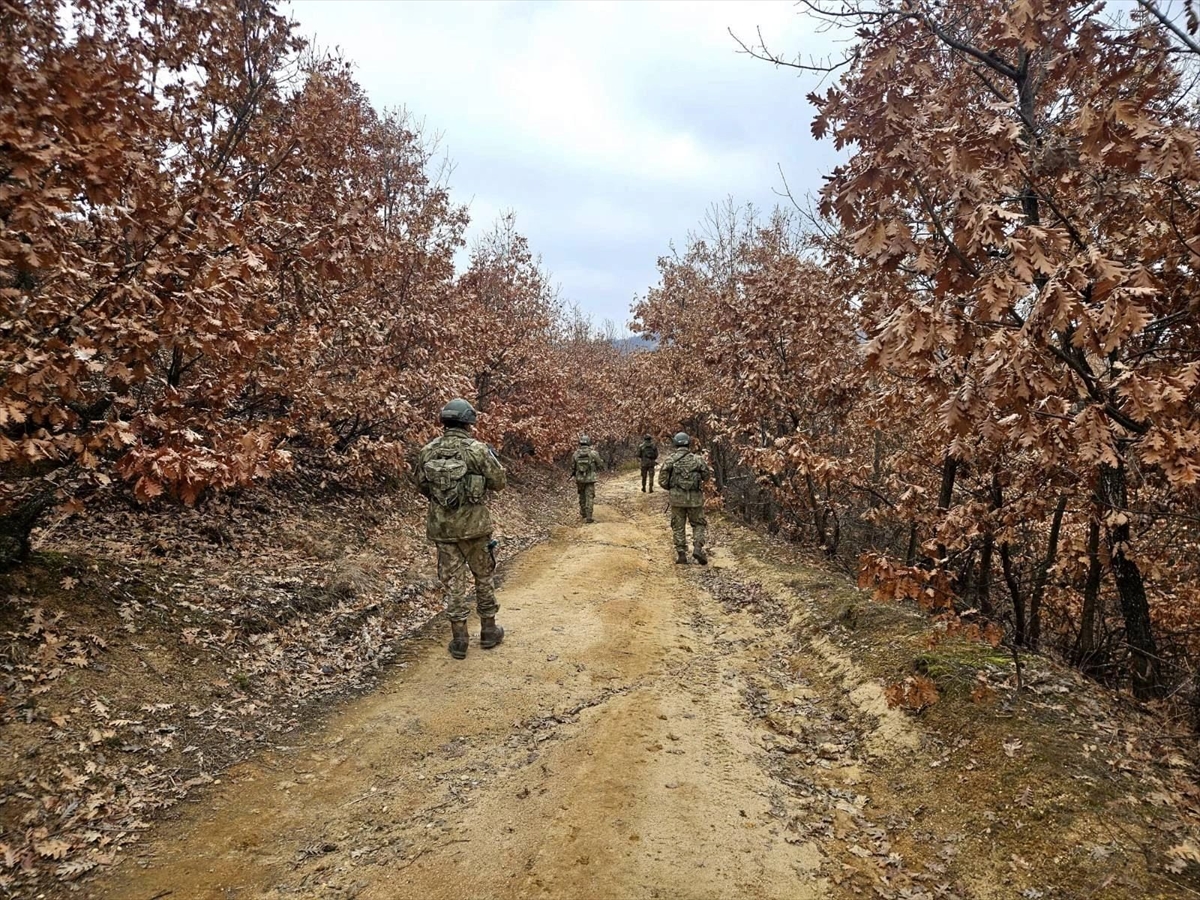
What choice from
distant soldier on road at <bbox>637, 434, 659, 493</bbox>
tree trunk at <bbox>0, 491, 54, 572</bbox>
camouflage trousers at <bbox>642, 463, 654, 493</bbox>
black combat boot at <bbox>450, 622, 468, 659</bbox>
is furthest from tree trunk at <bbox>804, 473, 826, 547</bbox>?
camouflage trousers at <bbox>642, 463, 654, 493</bbox>

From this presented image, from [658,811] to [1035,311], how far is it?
3907 millimetres

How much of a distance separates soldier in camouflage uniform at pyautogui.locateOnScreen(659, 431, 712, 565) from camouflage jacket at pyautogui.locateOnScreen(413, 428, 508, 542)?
19.1 ft

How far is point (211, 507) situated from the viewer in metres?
→ 9.34

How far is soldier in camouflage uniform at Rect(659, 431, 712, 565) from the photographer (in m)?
13.0

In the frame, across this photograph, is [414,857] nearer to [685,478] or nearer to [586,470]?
[685,478]

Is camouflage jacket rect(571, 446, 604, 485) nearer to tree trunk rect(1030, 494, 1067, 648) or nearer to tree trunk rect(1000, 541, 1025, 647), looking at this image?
tree trunk rect(1000, 541, 1025, 647)

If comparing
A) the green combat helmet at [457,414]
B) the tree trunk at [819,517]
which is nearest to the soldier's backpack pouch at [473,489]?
the green combat helmet at [457,414]

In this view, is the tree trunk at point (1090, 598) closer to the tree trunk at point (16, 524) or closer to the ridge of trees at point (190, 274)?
the ridge of trees at point (190, 274)

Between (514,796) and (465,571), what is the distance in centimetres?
354

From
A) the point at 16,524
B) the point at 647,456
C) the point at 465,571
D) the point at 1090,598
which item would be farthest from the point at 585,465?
the point at 16,524

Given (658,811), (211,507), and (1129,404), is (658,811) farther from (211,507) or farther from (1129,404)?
(211,507)

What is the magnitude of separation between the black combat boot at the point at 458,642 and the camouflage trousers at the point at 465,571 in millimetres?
205

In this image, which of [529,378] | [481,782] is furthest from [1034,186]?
[529,378]

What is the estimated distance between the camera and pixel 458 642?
24.6 feet
